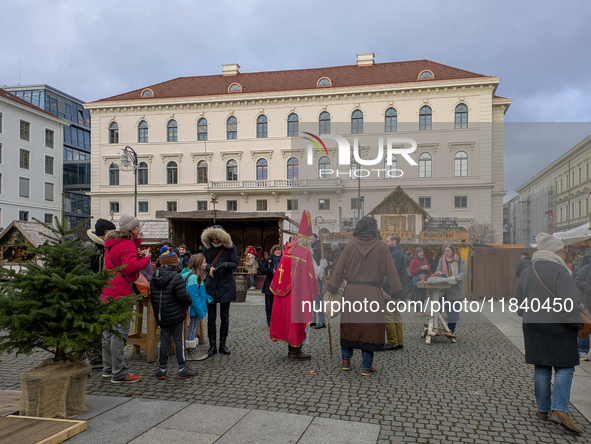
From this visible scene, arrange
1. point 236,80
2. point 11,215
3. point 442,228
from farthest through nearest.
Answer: point 236,80 → point 11,215 → point 442,228

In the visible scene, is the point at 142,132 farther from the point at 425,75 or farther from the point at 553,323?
Answer: the point at 553,323

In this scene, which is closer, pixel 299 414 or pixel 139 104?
pixel 299 414

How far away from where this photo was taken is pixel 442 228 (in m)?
11.5

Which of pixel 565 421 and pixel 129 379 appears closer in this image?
pixel 565 421

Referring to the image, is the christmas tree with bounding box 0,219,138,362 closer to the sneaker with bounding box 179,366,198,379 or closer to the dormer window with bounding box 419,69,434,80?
the sneaker with bounding box 179,366,198,379

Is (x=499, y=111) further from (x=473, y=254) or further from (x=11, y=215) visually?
(x=11, y=215)

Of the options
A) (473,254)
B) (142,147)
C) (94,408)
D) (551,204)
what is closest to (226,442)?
(94,408)

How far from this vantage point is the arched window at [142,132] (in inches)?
1889

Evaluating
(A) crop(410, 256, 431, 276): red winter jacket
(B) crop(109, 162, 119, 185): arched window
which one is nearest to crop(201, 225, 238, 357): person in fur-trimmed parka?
(A) crop(410, 256, 431, 276): red winter jacket

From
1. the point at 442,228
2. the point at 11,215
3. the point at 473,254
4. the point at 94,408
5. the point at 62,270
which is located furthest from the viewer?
the point at 11,215

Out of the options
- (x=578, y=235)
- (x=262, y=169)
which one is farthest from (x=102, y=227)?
(x=262, y=169)

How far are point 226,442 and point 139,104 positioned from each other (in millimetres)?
48684

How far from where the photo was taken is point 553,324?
13.2ft

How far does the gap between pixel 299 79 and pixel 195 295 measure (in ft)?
147
